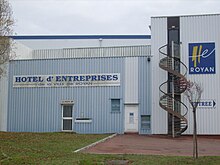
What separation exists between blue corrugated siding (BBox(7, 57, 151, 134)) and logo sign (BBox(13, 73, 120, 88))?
0.30 meters

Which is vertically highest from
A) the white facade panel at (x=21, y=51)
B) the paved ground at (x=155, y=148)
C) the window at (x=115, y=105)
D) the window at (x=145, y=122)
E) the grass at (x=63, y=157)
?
the white facade panel at (x=21, y=51)

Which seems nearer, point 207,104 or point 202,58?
point 207,104

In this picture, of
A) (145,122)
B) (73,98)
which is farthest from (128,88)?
(73,98)

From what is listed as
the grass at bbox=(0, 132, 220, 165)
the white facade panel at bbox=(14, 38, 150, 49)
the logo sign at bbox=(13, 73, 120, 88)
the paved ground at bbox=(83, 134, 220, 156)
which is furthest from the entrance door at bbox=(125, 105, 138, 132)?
the white facade panel at bbox=(14, 38, 150, 49)

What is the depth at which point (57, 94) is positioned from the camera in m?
29.3

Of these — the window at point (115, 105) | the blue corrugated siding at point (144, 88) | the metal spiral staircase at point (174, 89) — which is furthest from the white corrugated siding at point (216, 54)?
the window at point (115, 105)

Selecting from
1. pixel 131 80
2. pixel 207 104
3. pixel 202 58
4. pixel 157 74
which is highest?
pixel 202 58

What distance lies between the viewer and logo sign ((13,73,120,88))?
28594 mm

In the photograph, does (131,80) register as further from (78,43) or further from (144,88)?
(78,43)

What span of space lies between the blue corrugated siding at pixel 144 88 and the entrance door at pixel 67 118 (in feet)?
17.3

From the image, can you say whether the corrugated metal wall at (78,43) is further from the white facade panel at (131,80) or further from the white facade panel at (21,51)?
the white facade panel at (131,80)

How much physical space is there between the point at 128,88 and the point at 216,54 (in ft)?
22.3

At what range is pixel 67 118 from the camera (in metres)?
29.1

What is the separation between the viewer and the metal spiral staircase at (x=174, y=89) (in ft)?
86.8
